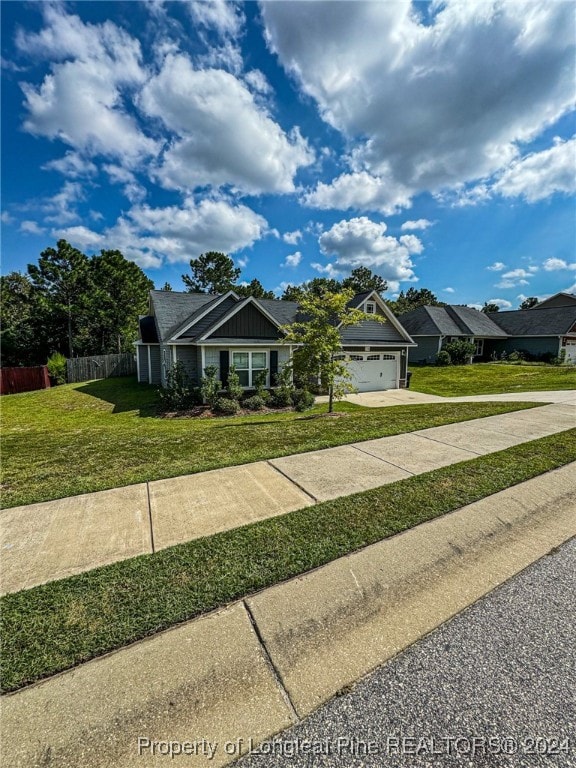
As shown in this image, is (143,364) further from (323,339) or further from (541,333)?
(541,333)

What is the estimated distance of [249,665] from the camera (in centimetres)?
224

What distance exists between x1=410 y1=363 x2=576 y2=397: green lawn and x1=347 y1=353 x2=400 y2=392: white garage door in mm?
1758

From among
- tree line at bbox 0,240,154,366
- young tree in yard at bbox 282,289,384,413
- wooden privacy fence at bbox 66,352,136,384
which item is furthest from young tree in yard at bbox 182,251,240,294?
young tree in yard at bbox 282,289,384,413

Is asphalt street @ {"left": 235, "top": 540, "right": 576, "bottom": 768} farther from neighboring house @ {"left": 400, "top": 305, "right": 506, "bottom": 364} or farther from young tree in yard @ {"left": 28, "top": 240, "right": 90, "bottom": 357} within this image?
young tree in yard @ {"left": 28, "top": 240, "right": 90, "bottom": 357}

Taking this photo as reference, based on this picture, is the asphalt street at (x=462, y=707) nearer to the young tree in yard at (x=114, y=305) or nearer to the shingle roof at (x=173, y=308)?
the shingle roof at (x=173, y=308)

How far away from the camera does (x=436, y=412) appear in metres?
10.6

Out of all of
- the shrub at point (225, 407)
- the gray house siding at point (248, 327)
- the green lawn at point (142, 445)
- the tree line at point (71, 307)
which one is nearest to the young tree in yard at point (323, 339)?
the green lawn at point (142, 445)

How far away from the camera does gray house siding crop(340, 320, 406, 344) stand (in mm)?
18297

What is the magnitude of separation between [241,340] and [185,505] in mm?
10584

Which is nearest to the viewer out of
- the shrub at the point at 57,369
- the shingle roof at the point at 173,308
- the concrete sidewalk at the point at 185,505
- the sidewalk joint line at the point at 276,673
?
the sidewalk joint line at the point at 276,673

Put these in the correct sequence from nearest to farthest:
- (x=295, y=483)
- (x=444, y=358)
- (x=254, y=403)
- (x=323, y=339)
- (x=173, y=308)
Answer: (x=295, y=483) → (x=323, y=339) → (x=254, y=403) → (x=173, y=308) → (x=444, y=358)

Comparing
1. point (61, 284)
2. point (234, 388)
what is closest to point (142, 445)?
point (234, 388)

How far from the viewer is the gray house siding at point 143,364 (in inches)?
795

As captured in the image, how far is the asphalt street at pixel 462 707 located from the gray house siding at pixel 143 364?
66.2 ft
